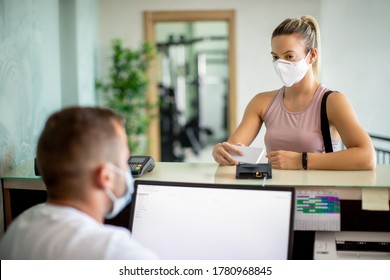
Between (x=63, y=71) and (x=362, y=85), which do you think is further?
(x=362, y=85)

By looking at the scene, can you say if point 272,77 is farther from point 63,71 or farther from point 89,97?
point 63,71

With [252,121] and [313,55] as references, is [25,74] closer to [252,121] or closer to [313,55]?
[252,121]

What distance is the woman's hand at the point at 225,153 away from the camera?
1756 mm

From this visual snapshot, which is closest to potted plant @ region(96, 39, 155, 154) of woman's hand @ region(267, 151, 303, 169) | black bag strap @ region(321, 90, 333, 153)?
black bag strap @ region(321, 90, 333, 153)

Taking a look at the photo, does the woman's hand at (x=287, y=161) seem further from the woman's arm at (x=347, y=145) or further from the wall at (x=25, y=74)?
the wall at (x=25, y=74)

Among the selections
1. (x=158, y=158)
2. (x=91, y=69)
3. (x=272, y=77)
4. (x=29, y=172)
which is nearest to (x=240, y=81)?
(x=272, y=77)

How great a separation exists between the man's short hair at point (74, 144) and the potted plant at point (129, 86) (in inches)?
165

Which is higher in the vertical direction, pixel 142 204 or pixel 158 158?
pixel 142 204

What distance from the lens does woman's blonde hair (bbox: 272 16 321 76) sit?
1920 millimetres

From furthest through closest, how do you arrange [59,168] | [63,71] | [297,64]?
1. [63,71]
2. [297,64]
3. [59,168]

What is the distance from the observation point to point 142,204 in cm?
134

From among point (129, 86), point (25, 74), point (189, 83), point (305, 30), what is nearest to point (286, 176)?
point (305, 30)

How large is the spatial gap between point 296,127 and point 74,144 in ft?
4.02

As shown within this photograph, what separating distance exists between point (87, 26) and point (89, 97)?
0.70 metres
